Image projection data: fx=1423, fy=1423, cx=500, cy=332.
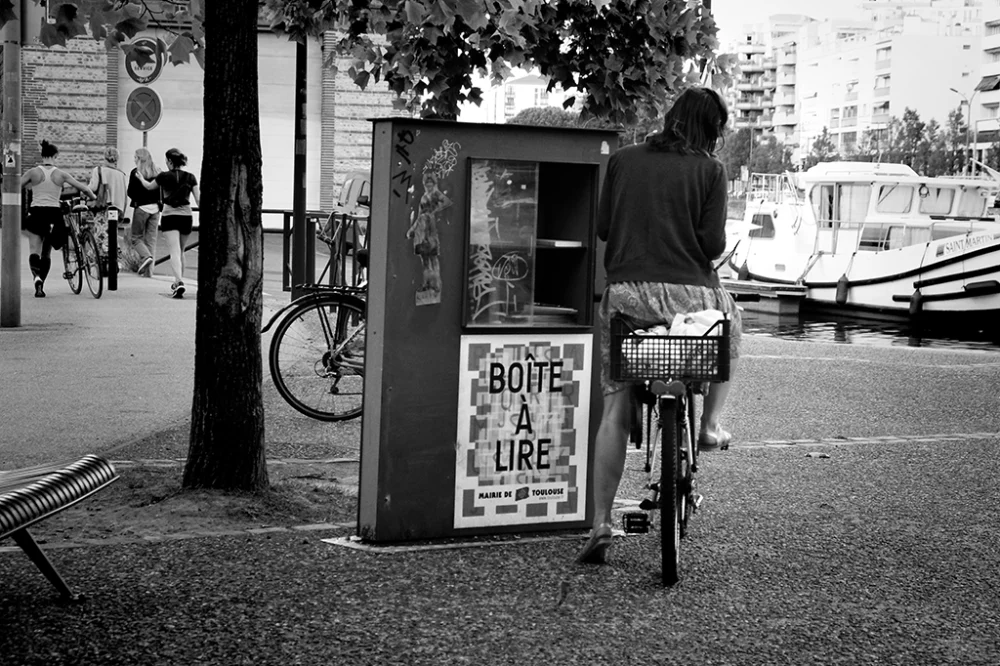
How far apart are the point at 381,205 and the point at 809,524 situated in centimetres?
236

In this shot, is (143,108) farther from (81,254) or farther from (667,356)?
(667,356)

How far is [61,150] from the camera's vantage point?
121 ft

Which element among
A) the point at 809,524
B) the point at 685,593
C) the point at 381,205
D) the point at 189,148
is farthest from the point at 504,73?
the point at 189,148

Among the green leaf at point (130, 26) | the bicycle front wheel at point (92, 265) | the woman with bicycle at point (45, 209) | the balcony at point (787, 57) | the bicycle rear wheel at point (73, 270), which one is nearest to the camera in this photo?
the green leaf at point (130, 26)

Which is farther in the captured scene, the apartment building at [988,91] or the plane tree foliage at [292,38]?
the apartment building at [988,91]

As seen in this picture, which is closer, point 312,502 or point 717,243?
point 717,243

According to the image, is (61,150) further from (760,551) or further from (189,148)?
(760,551)

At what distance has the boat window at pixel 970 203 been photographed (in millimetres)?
41719

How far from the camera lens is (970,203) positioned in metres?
42.1

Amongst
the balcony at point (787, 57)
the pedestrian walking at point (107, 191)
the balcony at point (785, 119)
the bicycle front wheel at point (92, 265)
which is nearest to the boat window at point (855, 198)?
the pedestrian walking at point (107, 191)

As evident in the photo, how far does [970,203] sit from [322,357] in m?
36.8

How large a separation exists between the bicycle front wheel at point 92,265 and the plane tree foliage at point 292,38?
923 centimetres

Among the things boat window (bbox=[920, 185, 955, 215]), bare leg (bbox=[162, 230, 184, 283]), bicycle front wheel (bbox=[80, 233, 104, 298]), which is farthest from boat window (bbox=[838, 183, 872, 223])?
bicycle front wheel (bbox=[80, 233, 104, 298])

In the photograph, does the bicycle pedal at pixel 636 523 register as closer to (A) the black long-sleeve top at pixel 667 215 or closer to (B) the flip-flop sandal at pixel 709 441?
(B) the flip-flop sandal at pixel 709 441
